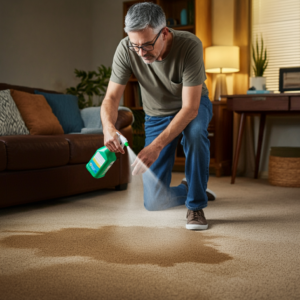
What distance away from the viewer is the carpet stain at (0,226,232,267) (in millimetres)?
1344

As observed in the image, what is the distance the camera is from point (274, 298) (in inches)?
40.4

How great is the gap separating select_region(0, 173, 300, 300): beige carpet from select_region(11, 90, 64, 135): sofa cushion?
1.92 feet

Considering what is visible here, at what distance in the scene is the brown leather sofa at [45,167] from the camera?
6.57 feet

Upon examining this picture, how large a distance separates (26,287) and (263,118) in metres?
2.92

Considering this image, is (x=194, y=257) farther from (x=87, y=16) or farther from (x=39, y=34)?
(x=87, y=16)

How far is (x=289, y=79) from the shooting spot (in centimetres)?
332

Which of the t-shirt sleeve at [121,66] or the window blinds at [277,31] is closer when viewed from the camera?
the t-shirt sleeve at [121,66]

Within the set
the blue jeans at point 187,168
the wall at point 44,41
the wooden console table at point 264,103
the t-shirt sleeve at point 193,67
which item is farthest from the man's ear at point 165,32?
the wall at point 44,41

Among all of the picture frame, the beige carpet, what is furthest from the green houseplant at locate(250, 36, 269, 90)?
the beige carpet

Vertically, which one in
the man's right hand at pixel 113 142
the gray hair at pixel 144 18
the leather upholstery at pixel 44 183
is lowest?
the leather upholstery at pixel 44 183

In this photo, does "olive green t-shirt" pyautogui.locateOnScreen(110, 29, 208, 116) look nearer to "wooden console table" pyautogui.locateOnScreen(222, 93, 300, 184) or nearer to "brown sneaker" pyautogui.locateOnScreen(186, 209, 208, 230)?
"brown sneaker" pyautogui.locateOnScreen(186, 209, 208, 230)

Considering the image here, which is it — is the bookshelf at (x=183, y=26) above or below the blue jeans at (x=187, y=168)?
above

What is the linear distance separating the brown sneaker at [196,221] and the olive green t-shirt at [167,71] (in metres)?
0.50

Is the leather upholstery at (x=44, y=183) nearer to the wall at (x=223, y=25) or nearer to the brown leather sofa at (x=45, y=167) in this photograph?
the brown leather sofa at (x=45, y=167)
